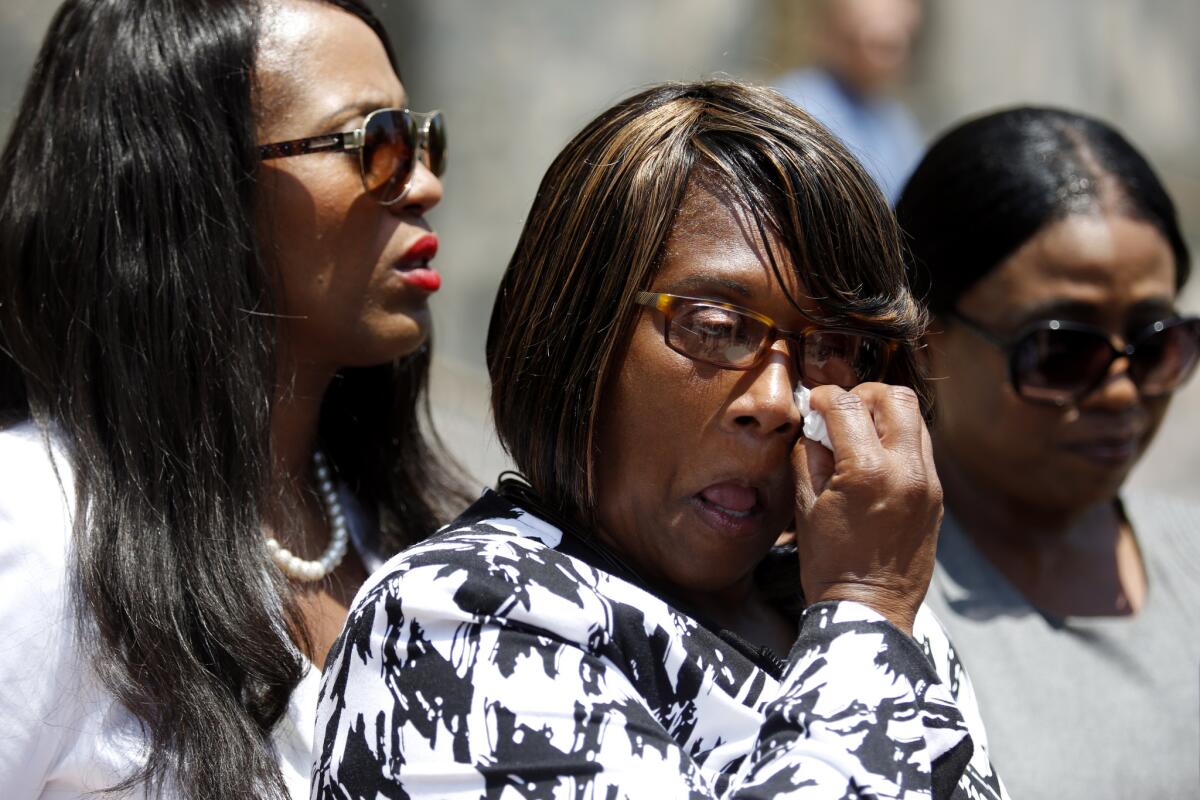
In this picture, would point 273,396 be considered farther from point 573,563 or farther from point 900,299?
point 900,299

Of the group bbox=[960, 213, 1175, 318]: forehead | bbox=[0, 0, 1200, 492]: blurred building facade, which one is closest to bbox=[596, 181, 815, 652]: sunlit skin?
bbox=[960, 213, 1175, 318]: forehead

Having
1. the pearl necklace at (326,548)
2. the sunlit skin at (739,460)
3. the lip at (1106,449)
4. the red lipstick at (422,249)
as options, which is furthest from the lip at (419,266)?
the lip at (1106,449)

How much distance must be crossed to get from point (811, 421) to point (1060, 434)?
129 cm

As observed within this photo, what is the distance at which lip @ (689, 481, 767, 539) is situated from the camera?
5.89 ft

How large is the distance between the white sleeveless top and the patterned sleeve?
0.51 metres

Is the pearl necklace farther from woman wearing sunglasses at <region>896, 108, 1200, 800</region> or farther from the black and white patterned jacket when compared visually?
woman wearing sunglasses at <region>896, 108, 1200, 800</region>

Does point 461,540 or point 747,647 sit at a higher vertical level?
point 461,540

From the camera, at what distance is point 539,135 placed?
7348 millimetres

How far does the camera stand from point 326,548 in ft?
8.51

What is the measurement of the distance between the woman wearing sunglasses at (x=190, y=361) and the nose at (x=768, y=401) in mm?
874

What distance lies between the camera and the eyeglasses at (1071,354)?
9.11 ft

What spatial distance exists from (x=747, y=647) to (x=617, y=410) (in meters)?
0.36

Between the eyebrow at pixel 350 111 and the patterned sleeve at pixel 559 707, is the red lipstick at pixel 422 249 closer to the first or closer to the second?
the eyebrow at pixel 350 111

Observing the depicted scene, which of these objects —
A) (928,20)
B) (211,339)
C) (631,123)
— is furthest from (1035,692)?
(928,20)
